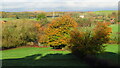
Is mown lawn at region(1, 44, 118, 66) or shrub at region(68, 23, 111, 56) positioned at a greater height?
shrub at region(68, 23, 111, 56)

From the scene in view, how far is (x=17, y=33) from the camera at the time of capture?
3070 centimetres

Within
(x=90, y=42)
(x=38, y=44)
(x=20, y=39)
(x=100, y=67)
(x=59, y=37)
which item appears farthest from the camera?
(x=38, y=44)

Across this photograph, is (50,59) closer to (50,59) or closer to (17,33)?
(50,59)

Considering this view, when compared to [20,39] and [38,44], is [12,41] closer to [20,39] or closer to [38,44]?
[20,39]

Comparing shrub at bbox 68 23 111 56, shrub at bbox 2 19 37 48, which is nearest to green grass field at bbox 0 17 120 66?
shrub at bbox 68 23 111 56

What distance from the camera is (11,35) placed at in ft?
99.1

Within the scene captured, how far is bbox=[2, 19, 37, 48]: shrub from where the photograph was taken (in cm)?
2981

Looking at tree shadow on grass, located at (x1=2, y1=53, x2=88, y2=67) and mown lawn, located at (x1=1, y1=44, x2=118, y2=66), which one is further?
mown lawn, located at (x1=1, y1=44, x2=118, y2=66)

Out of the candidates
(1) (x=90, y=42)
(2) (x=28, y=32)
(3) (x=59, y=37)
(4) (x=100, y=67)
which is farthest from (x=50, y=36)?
(4) (x=100, y=67)

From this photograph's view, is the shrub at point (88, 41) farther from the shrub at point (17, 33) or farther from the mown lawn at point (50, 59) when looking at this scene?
the shrub at point (17, 33)

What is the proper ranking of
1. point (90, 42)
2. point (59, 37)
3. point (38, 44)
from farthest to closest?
1. point (38, 44)
2. point (59, 37)
3. point (90, 42)

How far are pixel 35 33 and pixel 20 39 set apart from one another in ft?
10.9

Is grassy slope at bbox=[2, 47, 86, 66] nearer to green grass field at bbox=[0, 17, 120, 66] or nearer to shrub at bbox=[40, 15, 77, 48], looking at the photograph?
green grass field at bbox=[0, 17, 120, 66]

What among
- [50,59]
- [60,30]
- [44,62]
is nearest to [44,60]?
[50,59]
